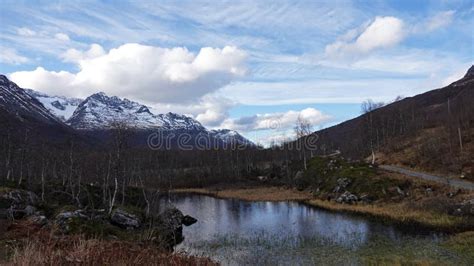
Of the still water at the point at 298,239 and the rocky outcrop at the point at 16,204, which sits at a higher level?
the rocky outcrop at the point at 16,204

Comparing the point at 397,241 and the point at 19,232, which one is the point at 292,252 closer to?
the point at 397,241

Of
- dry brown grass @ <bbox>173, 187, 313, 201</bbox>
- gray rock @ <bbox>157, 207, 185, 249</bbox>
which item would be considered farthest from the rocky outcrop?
dry brown grass @ <bbox>173, 187, 313, 201</bbox>

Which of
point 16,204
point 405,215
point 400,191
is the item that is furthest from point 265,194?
point 16,204

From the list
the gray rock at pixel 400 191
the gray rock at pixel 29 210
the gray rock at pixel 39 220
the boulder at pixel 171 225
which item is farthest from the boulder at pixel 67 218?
the gray rock at pixel 400 191

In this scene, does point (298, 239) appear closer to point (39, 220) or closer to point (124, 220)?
point (124, 220)

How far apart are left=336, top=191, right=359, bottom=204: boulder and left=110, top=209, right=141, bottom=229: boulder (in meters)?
29.9

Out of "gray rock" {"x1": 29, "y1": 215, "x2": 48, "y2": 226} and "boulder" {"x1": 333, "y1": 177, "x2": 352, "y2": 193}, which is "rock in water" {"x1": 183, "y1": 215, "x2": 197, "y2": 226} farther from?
"boulder" {"x1": 333, "y1": 177, "x2": 352, "y2": 193}

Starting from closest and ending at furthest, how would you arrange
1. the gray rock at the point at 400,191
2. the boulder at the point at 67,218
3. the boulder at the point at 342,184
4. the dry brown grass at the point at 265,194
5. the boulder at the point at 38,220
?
the boulder at the point at 67,218 → the boulder at the point at 38,220 → the gray rock at the point at 400,191 → the boulder at the point at 342,184 → the dry brown grass at the point at 265,194

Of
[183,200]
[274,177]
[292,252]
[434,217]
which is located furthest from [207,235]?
[274,177]

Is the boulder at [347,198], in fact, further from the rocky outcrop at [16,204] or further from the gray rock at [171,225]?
the rocky outcrop at [16,204]

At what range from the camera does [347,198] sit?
2295 inches

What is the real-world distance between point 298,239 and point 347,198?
2424 centimetres

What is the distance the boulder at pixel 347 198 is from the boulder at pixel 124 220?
29.9m

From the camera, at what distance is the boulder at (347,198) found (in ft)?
188
